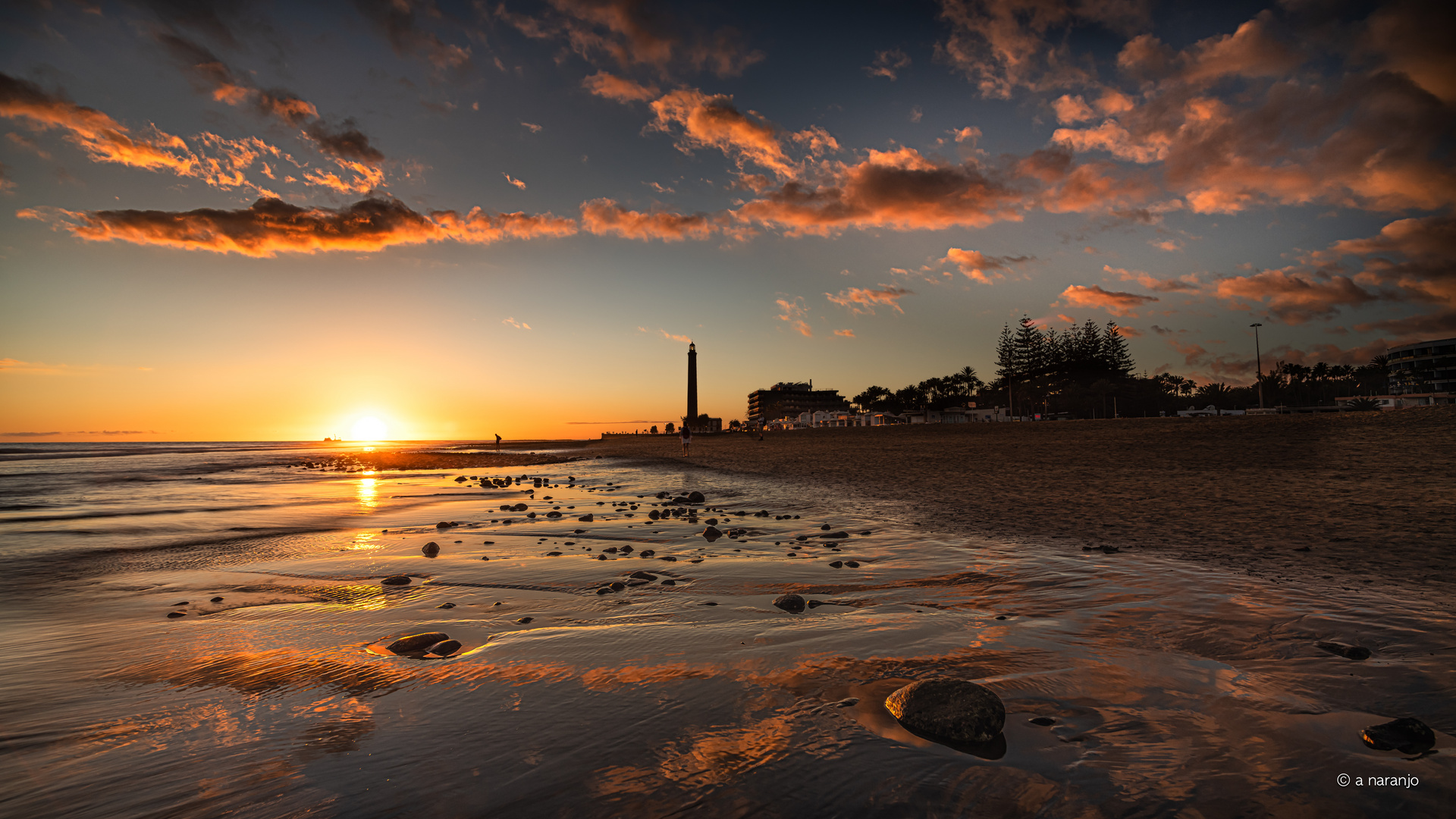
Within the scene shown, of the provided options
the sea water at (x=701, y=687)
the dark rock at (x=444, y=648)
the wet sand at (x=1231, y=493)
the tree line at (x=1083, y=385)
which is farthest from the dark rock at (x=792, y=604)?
the tree line at (x=1083, y=385)

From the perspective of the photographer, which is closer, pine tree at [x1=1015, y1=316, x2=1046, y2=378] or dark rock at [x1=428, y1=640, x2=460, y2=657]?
dark rock at [x1=428, y1=640, x2=460, y2=657]

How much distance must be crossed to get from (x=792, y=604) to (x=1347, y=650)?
4.60 m

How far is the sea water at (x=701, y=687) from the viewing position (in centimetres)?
291

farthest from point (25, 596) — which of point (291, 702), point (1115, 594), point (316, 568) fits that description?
point (1115, 594)

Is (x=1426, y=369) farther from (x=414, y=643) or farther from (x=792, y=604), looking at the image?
(x=414, y=643)

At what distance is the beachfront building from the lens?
439 feet

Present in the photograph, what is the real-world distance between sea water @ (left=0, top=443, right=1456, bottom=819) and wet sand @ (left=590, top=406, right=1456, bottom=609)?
163 cm

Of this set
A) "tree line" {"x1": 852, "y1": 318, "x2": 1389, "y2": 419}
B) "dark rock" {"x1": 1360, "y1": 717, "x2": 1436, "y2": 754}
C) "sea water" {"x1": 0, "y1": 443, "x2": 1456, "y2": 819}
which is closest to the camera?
"sea water" {"x1": 0, "y1": 443, "x2": 1456, "y2": 819}

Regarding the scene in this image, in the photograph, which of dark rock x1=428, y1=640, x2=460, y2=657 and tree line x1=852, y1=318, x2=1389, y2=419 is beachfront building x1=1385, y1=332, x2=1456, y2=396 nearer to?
tree line x1=852, y1=318, x2=1389, y2=419

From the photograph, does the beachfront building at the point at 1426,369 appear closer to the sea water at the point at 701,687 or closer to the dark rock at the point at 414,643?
the sea water at the point at 701,687

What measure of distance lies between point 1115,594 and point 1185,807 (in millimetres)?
4327

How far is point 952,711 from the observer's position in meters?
3.54

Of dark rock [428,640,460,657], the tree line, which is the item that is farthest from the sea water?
the tree line

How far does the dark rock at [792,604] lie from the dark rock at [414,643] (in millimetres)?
3368
